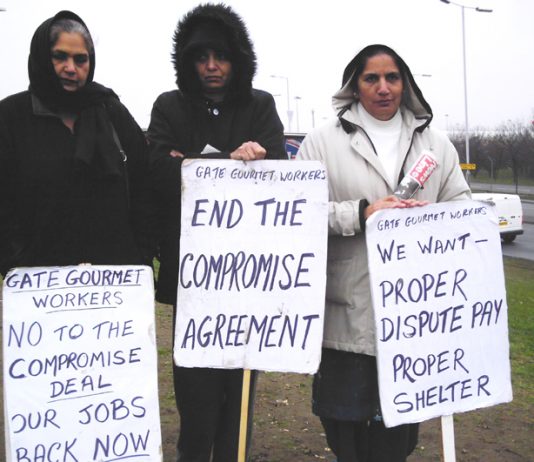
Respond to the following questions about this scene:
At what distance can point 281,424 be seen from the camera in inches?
162

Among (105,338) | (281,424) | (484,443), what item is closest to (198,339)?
(105,338)

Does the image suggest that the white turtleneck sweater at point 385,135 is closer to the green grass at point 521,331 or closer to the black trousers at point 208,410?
the black trousers at point 208,410

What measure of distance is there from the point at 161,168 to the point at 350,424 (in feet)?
4.42

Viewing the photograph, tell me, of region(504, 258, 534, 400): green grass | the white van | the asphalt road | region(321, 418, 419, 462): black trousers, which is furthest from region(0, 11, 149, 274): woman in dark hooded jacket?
the white van

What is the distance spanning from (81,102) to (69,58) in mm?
174

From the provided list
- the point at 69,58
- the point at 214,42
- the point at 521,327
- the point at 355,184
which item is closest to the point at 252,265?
the point at 355,184

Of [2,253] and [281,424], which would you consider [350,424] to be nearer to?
[281,424]

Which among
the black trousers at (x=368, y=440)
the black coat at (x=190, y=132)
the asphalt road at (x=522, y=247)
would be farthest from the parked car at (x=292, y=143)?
the black trousers at (x=368, y=440)

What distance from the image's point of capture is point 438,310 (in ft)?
8.75

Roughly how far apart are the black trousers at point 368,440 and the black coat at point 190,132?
0.92 meters

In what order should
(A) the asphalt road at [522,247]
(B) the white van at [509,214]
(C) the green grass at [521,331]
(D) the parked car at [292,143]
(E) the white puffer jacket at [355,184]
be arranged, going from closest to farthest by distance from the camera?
(E) the white puffer jacket at [355,184]
(C) the green grass at [521,331]
(D) the parked car at [292,143]
(A) the asphalt road at [522,247]
(B) the white van at [509,214]

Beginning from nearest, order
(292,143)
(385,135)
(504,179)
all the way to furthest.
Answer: (385,135) → (292,143) → (504,179)

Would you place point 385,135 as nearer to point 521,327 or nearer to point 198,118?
point 198,118

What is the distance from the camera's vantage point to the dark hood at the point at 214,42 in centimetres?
282
